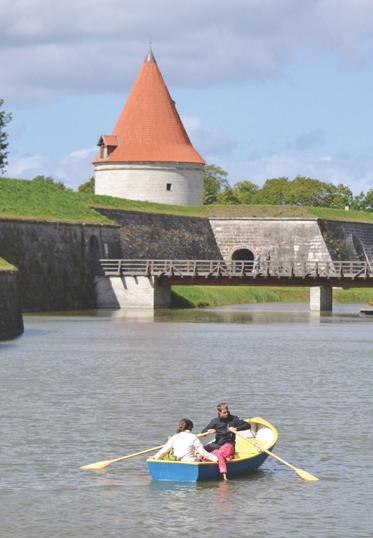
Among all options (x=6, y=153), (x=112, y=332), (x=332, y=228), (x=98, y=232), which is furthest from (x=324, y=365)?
(x=6, y=153)

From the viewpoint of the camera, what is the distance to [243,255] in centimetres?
7950

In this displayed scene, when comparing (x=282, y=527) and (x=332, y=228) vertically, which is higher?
(x=332, y=228)

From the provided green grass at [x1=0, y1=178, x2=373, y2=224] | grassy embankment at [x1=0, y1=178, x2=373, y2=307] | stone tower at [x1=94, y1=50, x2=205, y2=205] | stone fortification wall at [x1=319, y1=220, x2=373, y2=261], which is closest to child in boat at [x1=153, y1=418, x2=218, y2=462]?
grassy embankment at [x1=0, y1=178, x2=373, y2=307]

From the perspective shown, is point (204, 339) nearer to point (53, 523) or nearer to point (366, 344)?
point (366, 344)

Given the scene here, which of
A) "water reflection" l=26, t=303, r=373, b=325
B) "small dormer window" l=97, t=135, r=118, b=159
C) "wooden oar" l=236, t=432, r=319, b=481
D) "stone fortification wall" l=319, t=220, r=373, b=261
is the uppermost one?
"small dormer window" l=97, t=135, r=118, b=159

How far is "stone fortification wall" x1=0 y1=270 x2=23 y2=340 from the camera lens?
4162 cm

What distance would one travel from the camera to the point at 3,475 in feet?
63.0

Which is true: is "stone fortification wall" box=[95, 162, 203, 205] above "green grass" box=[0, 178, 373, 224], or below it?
above

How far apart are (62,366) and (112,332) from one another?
38.6ft

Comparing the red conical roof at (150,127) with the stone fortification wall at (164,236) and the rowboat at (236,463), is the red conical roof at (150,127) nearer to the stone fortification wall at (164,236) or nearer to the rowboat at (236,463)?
the stone fortification wall at (164,236)

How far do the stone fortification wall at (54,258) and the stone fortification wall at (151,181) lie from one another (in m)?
13.2

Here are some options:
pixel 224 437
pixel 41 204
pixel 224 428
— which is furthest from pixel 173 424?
pixel 41 204

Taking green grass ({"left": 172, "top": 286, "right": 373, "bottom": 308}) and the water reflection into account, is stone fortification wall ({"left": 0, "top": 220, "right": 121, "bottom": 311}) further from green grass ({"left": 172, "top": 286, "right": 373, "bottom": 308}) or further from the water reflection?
green grass ({"left": 172, "top": 286, "right": 373, "bottom": 308})

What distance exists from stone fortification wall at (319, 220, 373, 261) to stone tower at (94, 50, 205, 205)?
8.55 metres
